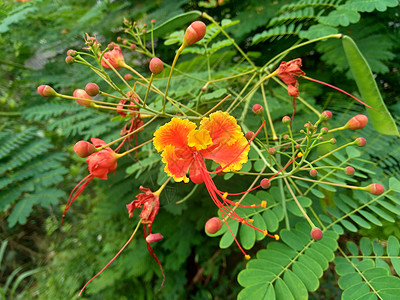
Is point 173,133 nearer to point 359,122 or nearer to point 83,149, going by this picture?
point 83,149

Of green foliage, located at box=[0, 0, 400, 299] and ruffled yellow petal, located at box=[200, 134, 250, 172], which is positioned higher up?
ruffled yellow petal, located at box=[200, 134, 250, 172]

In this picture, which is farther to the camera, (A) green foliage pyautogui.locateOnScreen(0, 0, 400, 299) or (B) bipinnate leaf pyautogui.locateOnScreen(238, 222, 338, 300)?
(A) green foliage pyautogui.locateOnScreen(0, 0, 400, 299)

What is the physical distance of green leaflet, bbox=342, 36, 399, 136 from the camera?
96cm

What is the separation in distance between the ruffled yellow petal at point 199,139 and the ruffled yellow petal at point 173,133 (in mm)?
16

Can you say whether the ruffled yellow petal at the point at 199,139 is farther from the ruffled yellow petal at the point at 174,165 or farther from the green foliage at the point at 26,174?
the green foliage at the point at 26,174

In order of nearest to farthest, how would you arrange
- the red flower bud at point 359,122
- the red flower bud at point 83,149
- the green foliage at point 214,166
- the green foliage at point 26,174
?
the red flower bud at point 83,149 < the red flower bud at point 359,122 < the green foliage at point 214,166 < the green foliage at point 26,174

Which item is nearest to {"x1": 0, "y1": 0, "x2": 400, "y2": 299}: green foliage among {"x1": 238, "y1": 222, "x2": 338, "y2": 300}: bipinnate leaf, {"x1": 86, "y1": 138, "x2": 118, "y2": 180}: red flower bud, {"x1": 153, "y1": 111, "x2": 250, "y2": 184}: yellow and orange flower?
{"x1": 238, "y1": 222, "x2": 338, "y2": 300}: bipinnate leaf

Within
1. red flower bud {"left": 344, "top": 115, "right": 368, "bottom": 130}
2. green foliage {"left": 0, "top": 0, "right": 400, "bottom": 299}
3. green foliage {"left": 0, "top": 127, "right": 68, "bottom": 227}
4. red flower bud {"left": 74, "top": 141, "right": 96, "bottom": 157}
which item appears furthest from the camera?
green foliage {"left": 0, "top": 127, "right": 68, "bottom": 227}

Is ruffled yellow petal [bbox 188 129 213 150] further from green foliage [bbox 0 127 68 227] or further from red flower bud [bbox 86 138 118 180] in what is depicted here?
green foliage [bbox 0 127 68 227]

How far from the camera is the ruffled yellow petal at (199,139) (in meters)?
0.75

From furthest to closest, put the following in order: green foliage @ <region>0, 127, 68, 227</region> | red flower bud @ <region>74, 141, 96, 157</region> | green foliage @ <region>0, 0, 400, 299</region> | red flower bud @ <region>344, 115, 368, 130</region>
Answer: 1. green foliage @ <region>0, 127, 68, 227</region>
2. green foliage @ <region>0, 0, 400, 299</region>
3. red flower bud @ <region>344, 115, 368, 130</region>
4. red flower bud @ <region>74, 141, 96, 157</region>

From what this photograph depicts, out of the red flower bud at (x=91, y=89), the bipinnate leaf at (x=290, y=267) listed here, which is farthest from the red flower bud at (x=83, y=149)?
the bipinnate leaf at (x=290, y=267)

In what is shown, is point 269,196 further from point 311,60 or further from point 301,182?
point 311,60

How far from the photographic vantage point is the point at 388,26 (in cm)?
154
